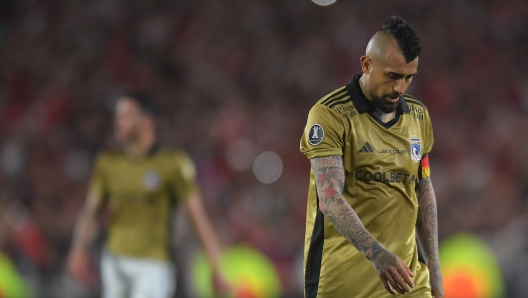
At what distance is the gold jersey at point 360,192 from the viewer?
131 inches

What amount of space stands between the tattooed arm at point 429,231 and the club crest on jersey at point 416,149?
24 cm

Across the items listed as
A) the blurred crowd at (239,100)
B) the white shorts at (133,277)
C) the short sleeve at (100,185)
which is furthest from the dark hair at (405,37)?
the blurred crowd at (239,100)

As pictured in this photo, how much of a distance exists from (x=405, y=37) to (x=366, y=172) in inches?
24.2

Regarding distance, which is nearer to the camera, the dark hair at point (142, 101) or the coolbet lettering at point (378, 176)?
the coolbet lettering at point (378, 176)

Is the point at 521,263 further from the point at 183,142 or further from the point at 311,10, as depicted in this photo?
the point at 311,10

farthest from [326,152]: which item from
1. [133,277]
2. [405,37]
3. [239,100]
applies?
[239,100]

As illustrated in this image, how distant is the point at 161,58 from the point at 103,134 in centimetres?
239

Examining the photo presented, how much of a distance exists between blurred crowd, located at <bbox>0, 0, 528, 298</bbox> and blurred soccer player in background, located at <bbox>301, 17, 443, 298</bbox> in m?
5.78

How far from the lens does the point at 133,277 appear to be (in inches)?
227

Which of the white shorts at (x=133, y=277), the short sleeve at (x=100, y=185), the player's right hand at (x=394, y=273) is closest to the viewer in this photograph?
the player's right hand at (x=394, y=273)

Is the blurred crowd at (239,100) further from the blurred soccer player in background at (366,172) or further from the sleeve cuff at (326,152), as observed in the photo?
the sleeve cuff at (326,152)

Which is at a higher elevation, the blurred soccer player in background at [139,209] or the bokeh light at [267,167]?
the bokeh light at [267,167]

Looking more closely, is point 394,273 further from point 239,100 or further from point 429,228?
point 239,100

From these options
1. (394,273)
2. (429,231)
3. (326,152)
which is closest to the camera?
(394,273)
